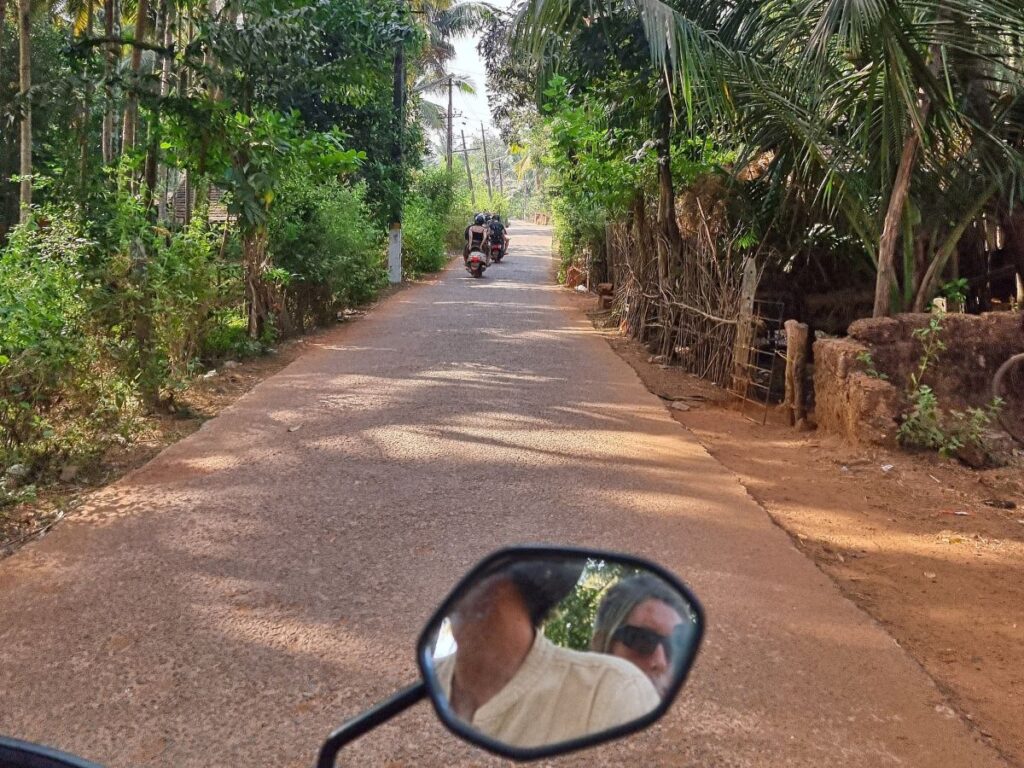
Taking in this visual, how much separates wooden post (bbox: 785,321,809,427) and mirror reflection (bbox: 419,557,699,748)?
710 centimetres

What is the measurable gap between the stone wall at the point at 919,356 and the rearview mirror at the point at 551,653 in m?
6.27

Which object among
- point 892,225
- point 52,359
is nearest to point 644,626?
point 52,359

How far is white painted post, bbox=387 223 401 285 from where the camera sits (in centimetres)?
2084

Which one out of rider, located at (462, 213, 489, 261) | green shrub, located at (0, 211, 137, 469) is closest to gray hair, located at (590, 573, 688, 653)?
green shrub, located at (0, 211, 137, 469)

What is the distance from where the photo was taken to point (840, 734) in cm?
309

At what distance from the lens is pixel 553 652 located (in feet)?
3.96

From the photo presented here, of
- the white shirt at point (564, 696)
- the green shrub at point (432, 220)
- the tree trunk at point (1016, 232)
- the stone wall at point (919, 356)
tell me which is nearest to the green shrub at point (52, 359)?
the white shirt at point (564, 696)

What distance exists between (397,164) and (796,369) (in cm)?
1339

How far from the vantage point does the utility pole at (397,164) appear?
19.8 metres

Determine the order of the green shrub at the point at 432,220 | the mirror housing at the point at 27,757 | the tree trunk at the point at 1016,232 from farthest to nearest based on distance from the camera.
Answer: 1. the green shrub at the point at 432,220
2. the tree trunk at the point at 1016,232
3. the mirror housing at the point at 27,757

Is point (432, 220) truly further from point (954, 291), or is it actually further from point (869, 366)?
point (869, 366)

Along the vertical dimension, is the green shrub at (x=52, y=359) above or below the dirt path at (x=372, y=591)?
above

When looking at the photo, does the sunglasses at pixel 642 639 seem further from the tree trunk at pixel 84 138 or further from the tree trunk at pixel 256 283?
the tree trunk at pixel 256 283

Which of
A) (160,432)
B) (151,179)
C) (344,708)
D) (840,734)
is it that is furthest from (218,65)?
(840,734)
